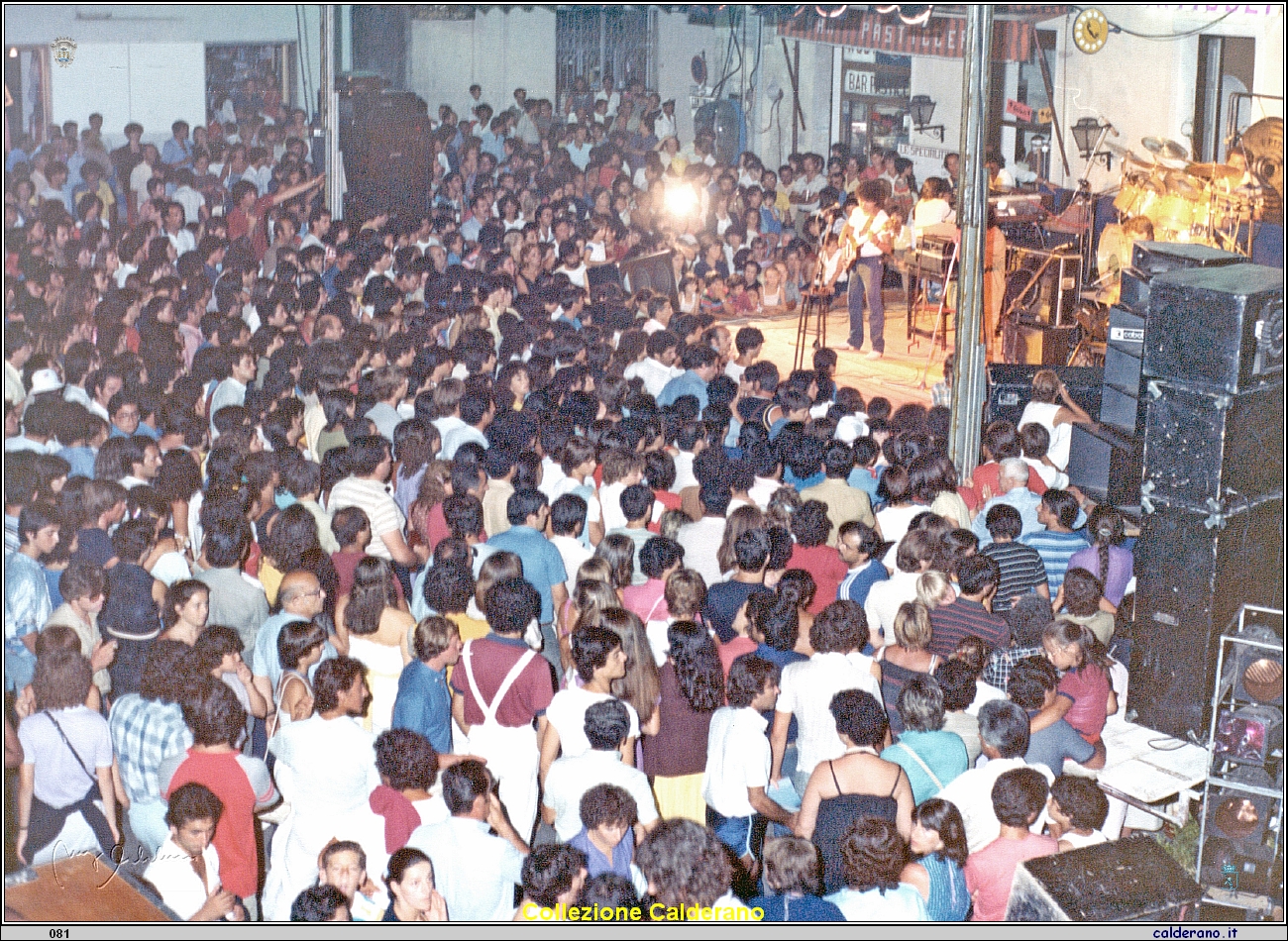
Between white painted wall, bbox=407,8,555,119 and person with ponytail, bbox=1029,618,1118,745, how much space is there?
17.5m

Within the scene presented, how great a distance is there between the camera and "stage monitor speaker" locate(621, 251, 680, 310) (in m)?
12.8

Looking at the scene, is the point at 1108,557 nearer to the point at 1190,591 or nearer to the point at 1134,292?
the point at 1190,591

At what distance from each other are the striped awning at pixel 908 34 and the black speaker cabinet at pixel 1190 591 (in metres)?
10.7

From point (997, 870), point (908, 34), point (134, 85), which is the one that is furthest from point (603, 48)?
point (997, 870)

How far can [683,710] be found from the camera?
16.5ft

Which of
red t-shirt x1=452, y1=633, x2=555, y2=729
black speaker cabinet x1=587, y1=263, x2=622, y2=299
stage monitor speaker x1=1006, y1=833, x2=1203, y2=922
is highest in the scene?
black speaker cabinet x1=587, y1=263, x2=622, y2=299

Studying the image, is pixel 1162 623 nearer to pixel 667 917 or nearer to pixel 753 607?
pixel 753 607

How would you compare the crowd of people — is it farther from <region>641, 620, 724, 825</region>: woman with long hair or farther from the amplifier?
the amplifier

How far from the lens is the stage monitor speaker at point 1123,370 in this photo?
7703mm

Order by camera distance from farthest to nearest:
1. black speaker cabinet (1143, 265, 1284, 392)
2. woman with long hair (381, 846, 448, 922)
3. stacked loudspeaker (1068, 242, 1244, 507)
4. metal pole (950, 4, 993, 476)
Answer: metal pole (950, 4, 993, 476) < stacked loudspeaker (1068, 242, 1244, 507) < black speaker cabinet (1143, 265, 1284, 392) < woman with long hair (381, 846, 448, 922)

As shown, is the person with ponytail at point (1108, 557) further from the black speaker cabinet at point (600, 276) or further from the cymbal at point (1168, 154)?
the cymbal at point (1168, 154)

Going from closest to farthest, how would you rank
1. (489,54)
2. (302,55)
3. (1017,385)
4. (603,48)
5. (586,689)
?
(586,689), (1017,385), (302,55), (489,54), (603,48)

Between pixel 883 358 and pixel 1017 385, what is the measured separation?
3288mm

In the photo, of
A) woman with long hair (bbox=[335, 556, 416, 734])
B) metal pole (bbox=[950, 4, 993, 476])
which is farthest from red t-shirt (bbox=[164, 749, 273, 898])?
metal pole (bbox=[950, 4, 993, 476])
